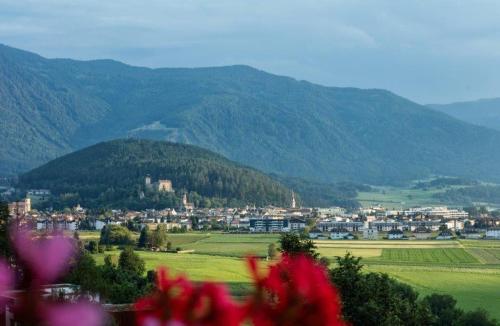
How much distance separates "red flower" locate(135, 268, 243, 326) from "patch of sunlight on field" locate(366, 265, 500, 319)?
50.6 metres

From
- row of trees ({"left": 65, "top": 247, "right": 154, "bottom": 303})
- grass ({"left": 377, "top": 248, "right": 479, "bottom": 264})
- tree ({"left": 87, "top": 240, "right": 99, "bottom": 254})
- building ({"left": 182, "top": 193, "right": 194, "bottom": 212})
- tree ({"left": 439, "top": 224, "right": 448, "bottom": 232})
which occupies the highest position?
building ({"left": 182, "top": 193, "right": 194, "bottom": 212})

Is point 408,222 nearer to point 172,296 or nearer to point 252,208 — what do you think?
point 252,208

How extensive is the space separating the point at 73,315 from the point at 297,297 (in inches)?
14.1

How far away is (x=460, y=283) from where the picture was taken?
67.4 m

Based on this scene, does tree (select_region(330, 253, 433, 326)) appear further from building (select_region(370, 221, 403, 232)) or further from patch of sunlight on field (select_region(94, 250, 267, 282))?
building (select_region(370, 221, 403, 232))

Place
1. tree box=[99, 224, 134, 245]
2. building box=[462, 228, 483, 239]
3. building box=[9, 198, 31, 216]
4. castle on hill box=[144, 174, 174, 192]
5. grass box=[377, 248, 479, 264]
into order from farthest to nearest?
castle on hill box=[144, 174, 174, 192]
building box=[462, 228, 483, 239]
tree box=[99, 224, 134, 245]
grass box=[377, 248, 479, 264]
building box=[9, 198, 31, 216]

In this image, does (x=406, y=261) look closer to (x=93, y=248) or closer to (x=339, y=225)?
(x=93, y=248)

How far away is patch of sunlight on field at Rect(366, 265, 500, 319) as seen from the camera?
186 feet

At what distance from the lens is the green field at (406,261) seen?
61531 millimetres

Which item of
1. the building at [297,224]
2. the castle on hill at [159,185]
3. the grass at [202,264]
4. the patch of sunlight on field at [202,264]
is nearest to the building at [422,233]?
the building at [297,224]

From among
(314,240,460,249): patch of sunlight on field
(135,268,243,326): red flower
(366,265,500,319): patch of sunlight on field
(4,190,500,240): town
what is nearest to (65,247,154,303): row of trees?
(366,265,500,319): patch of sunlight on field

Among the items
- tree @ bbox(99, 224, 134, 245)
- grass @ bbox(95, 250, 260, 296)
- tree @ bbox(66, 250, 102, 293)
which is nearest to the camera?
tree @ bbox(66, 250, 102, 293)

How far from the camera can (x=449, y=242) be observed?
115 metres

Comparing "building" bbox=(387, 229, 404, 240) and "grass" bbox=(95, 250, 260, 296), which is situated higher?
"building" bbox=(387, 229, 404, 240)
